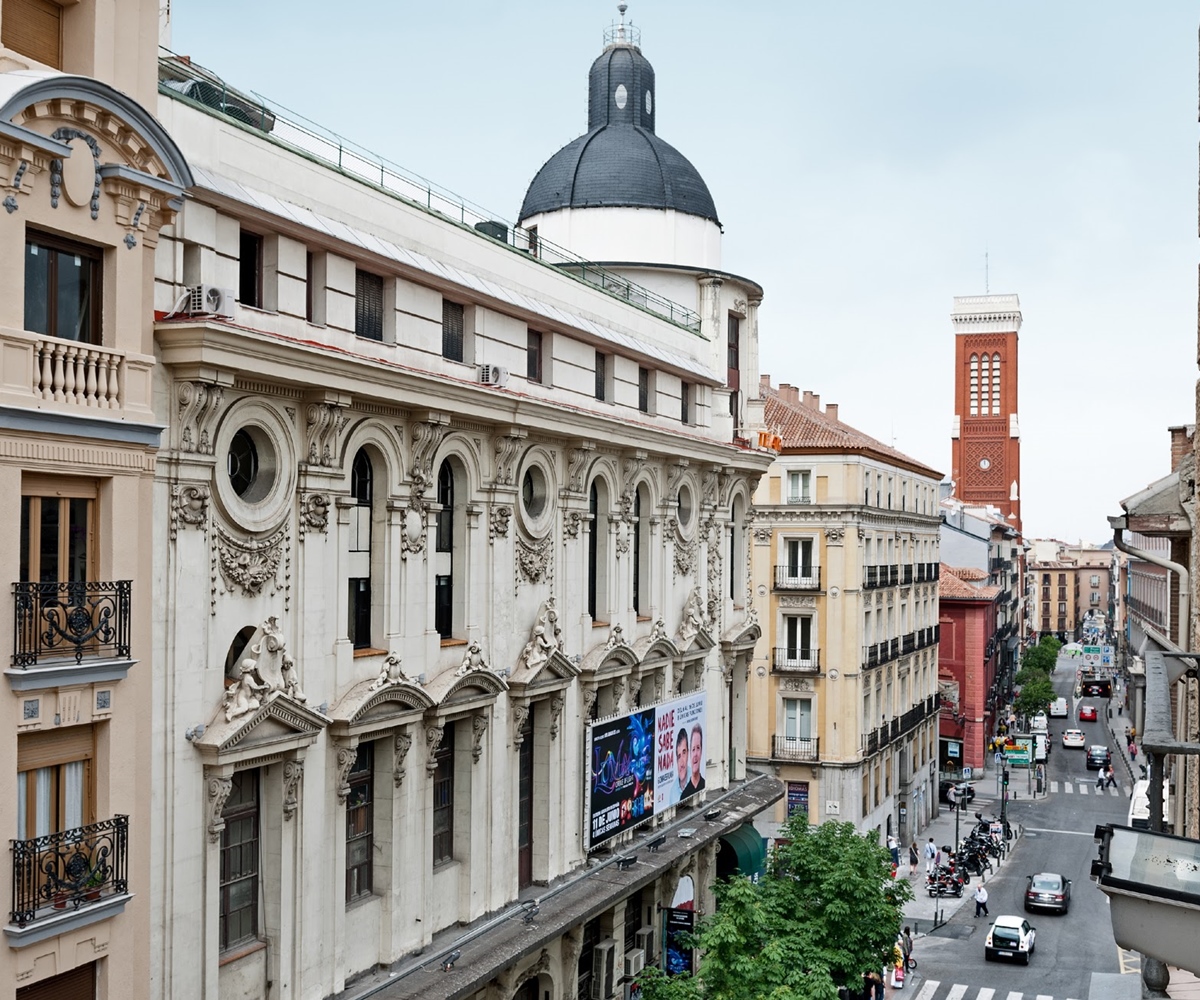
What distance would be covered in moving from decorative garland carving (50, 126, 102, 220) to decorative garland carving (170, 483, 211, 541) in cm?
394

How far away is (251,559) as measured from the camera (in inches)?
736

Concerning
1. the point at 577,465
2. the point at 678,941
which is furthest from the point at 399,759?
the point at 678,941

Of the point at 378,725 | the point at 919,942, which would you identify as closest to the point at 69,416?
the point at 378,725

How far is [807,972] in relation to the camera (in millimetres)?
28469

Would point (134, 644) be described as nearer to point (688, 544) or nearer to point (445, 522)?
point (445, 522)

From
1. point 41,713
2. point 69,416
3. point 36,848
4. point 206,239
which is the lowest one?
point 36,848

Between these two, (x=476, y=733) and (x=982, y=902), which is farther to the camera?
(x=982, y=902)

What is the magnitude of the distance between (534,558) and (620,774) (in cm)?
704

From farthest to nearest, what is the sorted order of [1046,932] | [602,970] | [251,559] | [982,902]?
[982,902] < [1046,932] < [602,970] < [251,559]

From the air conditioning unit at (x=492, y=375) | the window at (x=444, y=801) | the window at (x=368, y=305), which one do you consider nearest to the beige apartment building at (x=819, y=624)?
the air conditioning unit at (x=492, y=375)

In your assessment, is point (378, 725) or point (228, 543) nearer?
point (228, 543)

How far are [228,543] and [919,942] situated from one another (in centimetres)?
3788

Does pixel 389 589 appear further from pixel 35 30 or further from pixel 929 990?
pixel 929 990

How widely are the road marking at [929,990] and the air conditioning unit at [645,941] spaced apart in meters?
11.9
